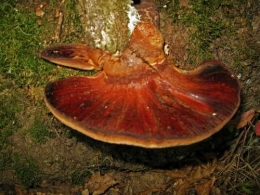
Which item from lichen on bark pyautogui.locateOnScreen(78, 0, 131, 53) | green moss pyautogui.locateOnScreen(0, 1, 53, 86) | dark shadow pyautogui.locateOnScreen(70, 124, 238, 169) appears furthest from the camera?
dark shadow pyautogui.locateOnScreen(70, 124, 238, 169)

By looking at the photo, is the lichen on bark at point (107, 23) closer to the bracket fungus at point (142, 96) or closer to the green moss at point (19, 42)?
the bracket fungus at point (142, 96)

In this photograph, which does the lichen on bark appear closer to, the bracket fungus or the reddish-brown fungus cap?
the bracket fungus

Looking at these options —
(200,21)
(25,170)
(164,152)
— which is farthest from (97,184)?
(200,21)

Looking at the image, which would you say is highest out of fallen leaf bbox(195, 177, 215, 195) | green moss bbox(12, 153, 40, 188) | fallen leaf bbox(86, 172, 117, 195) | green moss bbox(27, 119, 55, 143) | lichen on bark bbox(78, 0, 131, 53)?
lichen on bark bbox(78, 0, 131, 53)

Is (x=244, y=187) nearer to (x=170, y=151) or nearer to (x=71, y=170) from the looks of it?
(x=170, y=151)

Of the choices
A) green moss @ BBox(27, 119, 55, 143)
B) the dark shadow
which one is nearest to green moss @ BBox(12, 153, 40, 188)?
green moss @ BBox(27, 119, 55, 143)
